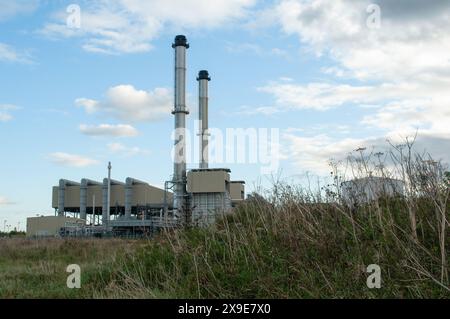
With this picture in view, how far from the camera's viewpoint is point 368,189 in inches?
301

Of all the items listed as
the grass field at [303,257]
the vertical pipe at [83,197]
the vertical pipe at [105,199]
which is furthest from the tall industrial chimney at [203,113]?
the grass field at [303,257]

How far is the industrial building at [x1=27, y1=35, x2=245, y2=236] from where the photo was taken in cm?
5238

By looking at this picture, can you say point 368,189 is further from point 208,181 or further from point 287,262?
point 208,181

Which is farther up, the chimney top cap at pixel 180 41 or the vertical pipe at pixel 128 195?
the chimney top cap at pixel 180 41

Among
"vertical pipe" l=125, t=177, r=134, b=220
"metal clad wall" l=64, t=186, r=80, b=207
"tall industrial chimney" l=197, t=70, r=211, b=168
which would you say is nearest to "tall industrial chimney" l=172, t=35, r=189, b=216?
"tall industrial chimney" l=197, t=70, r=211, b=168

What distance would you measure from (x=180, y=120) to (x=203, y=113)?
6.49 m

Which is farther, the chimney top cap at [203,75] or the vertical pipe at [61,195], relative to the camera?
the vertical pipe at [61,195]

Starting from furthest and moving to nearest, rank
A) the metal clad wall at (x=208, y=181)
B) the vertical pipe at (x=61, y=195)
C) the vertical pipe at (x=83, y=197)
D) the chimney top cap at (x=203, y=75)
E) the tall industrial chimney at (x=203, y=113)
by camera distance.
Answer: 1. the vertical pipe at (x=61, y=195)
2. the vertical pipe at (x=83, y=197)
3. the chimney top cap at (x=203, y=75)
4. the tall industrial chimney at (x=203, y=113)
5. the metal clad wall at (x=208, y=181)

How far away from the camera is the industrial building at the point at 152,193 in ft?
172

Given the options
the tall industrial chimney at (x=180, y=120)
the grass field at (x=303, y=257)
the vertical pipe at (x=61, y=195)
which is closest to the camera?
the grass field at (x=303, y=257)

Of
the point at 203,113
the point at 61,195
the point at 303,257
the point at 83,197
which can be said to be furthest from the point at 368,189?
the point at 61,195

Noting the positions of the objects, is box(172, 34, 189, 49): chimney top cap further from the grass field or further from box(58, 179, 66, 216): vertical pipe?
the grass field

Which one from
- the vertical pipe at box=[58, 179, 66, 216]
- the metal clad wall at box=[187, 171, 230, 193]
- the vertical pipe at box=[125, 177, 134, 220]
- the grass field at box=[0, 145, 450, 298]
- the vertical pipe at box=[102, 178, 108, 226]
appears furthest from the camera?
the vertical pipe at box=[58, 179, 66, 216]

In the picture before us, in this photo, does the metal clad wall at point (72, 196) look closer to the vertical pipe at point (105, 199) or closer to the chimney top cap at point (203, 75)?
the vertical pipe at point (105, 199)
